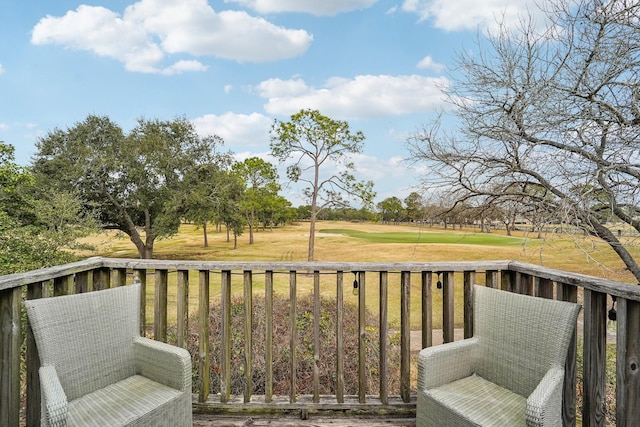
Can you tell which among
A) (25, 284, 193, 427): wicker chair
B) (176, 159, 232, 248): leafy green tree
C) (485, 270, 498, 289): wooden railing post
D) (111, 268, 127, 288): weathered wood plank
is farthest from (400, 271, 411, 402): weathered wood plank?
(176, 159, 232, 248): leafy green tree

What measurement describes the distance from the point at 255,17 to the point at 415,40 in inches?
190

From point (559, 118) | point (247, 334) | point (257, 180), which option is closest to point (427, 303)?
point (247, 334)

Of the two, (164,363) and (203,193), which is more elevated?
(203,193)

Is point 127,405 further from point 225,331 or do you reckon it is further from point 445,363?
point 445,363

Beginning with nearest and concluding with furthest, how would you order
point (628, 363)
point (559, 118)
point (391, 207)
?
point (628, 363)
point (559, 118)
point (391, 207)

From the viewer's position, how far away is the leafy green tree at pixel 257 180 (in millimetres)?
20969

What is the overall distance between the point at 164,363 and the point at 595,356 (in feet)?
7.01

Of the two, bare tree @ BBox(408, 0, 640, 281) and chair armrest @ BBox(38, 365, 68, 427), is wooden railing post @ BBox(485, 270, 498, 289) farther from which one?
bare tree @ BBox(408, 0, 640, 281)

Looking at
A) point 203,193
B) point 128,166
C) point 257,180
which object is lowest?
point 203,193

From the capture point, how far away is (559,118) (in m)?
6.82

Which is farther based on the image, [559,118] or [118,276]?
[559,118]

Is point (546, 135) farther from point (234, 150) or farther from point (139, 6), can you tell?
point (234, 150)

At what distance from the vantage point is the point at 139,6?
9016 mm

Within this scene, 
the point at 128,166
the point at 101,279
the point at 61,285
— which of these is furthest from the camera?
the point at 128,166
